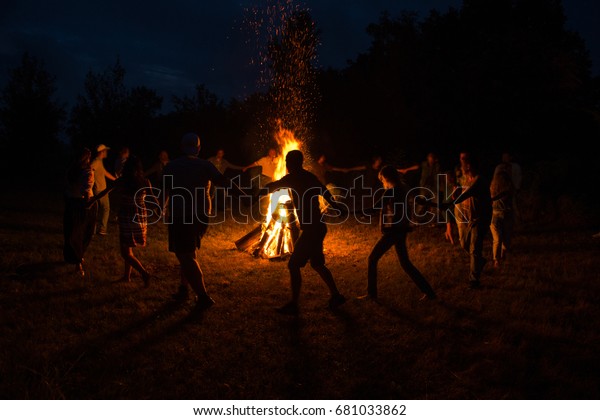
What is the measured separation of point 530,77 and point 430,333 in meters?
16.2

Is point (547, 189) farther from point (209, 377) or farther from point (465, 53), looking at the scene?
point (209, 377)

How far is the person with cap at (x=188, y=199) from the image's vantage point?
18.9ft

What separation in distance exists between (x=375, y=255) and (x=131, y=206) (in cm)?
356

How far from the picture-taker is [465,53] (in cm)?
2083

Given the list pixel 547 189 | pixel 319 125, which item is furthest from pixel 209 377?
pixel 319 125

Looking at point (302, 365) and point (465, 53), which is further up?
point (465, 53)

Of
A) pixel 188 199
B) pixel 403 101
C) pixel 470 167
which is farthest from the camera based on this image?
pixel 403 101

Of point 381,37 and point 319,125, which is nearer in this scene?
point 319,125

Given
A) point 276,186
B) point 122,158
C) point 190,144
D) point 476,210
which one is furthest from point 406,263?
point 122,158

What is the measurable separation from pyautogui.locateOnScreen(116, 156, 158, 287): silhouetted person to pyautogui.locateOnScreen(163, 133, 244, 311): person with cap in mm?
787

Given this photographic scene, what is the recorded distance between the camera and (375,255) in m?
6.41

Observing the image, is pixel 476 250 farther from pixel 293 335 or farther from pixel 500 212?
pixel 293 335

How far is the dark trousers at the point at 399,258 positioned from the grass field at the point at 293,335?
0.84ft

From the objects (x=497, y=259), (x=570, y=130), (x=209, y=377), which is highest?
(x=570, y=130)
